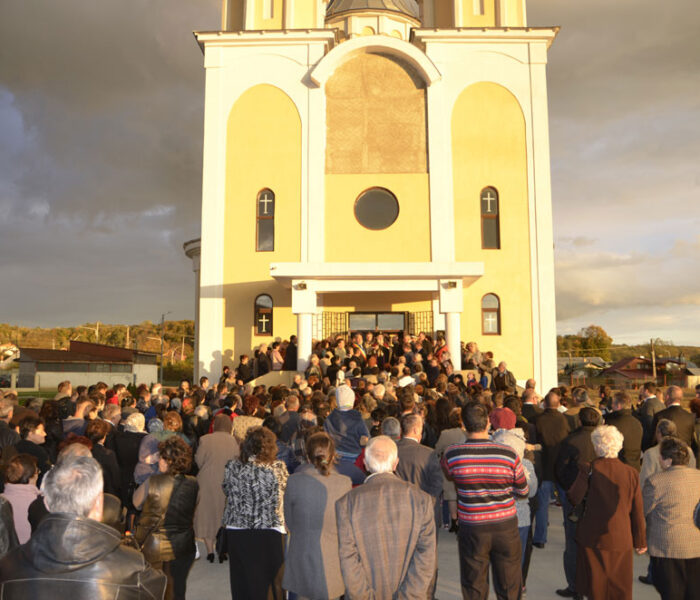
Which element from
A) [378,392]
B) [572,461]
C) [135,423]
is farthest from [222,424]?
[572,461]

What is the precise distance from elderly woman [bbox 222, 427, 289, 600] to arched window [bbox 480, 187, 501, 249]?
17167 mm

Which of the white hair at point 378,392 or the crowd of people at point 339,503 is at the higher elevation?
the white hair at point 378,392

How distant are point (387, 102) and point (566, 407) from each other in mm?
14315

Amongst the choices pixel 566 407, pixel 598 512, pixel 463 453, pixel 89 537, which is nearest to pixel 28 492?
pixel 89 537

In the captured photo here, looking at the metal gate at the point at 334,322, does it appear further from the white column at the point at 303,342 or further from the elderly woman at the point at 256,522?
the elderly woman at the point at 256,522

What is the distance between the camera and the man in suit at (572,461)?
6.05 metres

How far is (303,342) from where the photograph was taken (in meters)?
17.4

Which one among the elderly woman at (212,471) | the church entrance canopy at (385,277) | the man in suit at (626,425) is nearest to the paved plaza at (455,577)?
the elderly woman at (212,471)

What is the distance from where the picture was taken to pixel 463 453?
476 centimetres

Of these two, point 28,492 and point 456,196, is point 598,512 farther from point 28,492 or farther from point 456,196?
point 456,196

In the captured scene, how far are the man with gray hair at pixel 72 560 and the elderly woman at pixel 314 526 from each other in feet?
5.33

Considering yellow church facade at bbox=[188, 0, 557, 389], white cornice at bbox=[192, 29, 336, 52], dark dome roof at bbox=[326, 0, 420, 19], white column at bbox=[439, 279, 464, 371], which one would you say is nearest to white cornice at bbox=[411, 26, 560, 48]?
yellow church facade at bbox=[188, 0, 557, 389]

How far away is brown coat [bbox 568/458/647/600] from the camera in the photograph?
4.88m

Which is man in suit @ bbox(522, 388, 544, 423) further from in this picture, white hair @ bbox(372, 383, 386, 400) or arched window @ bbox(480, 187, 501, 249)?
arched window @ bbox(480, 187, 501, 249)
